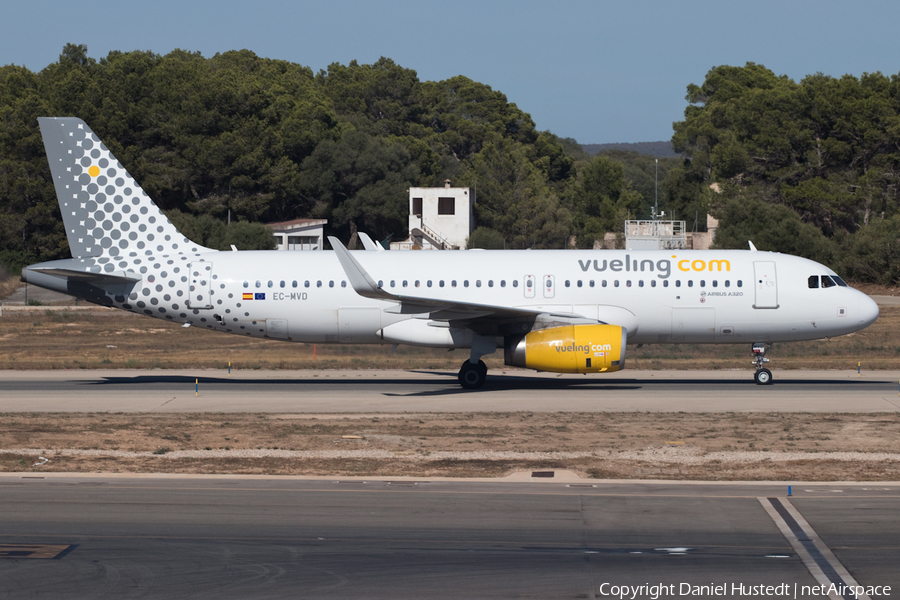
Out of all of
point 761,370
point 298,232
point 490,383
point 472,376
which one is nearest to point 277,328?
point 472,376

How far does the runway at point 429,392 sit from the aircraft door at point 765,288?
2349 mm

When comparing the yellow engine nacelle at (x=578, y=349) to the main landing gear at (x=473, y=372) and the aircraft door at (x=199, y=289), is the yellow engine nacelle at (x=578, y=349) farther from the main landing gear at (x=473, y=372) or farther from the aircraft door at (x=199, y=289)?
the aircraft door at (x=199, y=289)

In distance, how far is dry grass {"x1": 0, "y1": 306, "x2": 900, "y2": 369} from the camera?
106ft

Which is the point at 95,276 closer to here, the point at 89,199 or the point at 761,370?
Result: the point at 89,199

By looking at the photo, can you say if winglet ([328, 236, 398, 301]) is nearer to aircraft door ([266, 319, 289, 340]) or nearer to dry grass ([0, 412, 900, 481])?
aircraft door ([266, 319, 289, 340])

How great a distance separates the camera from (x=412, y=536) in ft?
38.9

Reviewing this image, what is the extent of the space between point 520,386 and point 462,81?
132156 millimetres

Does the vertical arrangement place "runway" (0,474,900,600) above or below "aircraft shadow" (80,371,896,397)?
below

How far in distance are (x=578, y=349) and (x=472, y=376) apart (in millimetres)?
3570

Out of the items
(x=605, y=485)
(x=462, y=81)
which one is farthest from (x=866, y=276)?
(x=462, y=81)

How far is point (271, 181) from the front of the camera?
86.4 m

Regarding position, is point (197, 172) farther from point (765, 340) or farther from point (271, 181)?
point (765, 340)

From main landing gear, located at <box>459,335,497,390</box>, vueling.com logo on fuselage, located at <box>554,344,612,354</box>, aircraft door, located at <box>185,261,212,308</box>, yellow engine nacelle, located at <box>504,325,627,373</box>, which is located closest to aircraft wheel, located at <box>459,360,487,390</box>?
main landing gear, located at <box>459,335,497,390</box>

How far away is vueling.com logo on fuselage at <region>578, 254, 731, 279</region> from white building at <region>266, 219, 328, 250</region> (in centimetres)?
5816
